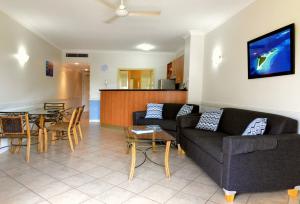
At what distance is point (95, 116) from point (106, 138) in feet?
9.95

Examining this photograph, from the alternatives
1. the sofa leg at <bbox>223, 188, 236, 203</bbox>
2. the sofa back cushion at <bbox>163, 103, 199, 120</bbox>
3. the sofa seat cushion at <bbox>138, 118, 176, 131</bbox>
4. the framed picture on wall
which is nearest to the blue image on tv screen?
the sofa leg at <bbox>223, 188, 236, 203</bbox>

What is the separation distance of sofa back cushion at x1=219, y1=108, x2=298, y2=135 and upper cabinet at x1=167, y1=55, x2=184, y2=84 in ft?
9.31

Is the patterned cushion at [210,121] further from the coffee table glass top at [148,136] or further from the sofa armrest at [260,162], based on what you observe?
the sofa armrest at [260,162]

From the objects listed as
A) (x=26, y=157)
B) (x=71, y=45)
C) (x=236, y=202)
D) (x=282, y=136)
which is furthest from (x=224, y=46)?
(x=71, y=45)

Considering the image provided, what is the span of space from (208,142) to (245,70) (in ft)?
5.17

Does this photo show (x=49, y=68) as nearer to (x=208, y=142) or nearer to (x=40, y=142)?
(x=40, y=142)

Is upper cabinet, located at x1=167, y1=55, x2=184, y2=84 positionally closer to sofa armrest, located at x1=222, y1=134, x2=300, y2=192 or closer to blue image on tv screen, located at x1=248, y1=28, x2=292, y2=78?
blue image on tv screen, located at x1=248, y1=28, x2=292, y2=78

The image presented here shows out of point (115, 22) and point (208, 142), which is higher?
point (115, 22)

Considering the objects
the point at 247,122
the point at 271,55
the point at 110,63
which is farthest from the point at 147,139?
the point at 110,63

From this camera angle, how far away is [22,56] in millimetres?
4723

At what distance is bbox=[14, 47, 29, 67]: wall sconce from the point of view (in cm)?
456

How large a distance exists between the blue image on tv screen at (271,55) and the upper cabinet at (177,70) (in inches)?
117

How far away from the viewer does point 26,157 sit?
335 centimetres

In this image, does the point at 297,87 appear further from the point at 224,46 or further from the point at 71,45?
the point at 71,45
